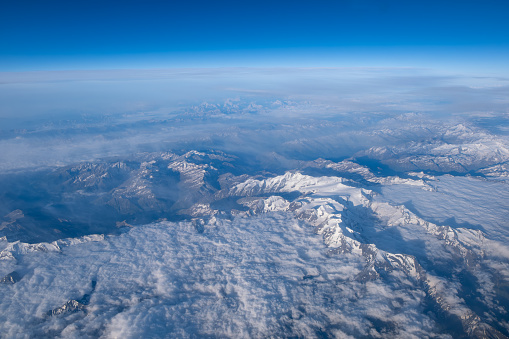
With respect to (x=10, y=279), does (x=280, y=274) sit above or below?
above

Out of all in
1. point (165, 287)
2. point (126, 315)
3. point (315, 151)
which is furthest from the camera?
point (315, 151)

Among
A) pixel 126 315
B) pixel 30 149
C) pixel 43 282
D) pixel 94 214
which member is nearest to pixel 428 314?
pixel 126 315

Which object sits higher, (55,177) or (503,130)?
(503,130)

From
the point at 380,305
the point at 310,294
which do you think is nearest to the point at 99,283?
the point at 310,294

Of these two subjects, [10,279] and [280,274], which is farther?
[280,274]

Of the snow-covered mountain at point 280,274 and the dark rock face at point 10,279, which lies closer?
the snow-covered mountain at point 280,274

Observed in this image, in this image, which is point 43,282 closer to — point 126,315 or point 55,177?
point 126,315

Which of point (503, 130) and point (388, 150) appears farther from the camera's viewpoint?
point (503, 130)

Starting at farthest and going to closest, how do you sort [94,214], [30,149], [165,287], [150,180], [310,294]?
[30,149] < [150,180] < [94,214] < [165,287] < [310,294]

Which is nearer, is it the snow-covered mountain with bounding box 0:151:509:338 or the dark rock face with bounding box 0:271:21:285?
the snow-covered mountain with bounding box 0:151:509:338

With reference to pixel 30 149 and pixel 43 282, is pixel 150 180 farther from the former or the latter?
pixel 30 149
